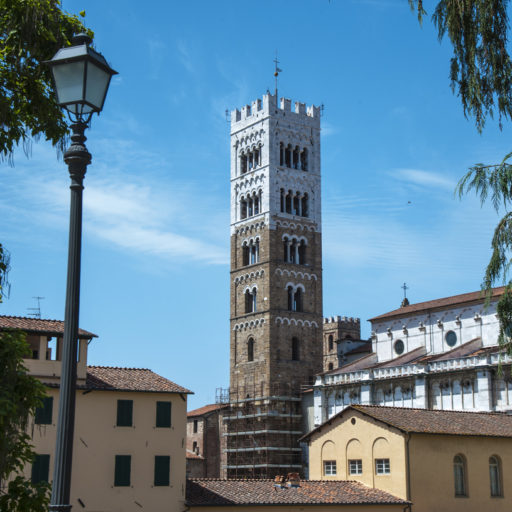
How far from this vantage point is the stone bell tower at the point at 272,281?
71.1 metres

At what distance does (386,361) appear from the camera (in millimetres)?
66812

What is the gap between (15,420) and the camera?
11000mm

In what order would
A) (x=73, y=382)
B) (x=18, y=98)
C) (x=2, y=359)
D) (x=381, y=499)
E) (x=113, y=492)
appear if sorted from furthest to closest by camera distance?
(x=381, y=499)
(x=113, y=492)
(x=18, y=98)
(x=2, y=359)
(x=73, y=382)

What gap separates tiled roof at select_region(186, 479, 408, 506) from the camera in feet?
111

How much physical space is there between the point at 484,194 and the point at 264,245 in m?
60.9

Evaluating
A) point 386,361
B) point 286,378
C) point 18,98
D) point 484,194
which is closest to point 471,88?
point 484,194

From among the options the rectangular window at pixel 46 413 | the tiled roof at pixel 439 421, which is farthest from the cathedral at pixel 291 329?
the rectangular window at pixel 46 413

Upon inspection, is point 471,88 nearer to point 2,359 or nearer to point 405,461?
point 2,359

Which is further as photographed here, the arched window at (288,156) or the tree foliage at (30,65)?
the arched window at (288,156)

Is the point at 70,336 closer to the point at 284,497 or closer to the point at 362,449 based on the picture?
the point at 284,497

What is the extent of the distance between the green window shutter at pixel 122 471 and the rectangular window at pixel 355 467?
11885 millimetres

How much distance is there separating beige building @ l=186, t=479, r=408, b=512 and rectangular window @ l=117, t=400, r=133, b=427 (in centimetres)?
421

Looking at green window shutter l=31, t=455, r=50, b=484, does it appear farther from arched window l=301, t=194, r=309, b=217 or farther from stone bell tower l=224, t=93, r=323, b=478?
arched window l=301, t=194, r=309, b=217

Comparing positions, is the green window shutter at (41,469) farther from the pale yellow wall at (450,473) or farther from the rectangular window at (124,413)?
the pale yellow wall at (450,473)
